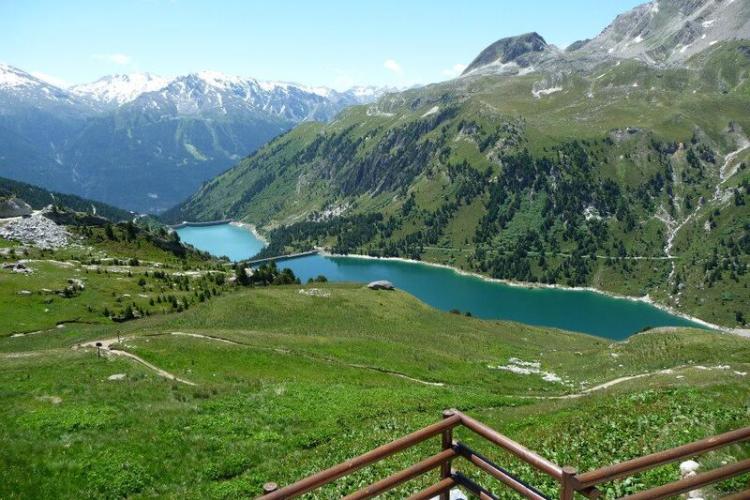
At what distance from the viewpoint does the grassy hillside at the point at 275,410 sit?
64.5 ft

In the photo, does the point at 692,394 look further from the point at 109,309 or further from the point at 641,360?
the point at 109,309

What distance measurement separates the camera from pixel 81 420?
2527 centimetres

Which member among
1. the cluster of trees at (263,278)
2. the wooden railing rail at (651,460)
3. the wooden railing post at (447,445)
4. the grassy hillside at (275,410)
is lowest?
the cluster of trees at (263,278)

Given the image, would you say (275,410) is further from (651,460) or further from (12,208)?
(12,208)

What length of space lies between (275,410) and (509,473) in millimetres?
22727

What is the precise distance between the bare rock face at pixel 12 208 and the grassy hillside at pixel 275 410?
458 ft

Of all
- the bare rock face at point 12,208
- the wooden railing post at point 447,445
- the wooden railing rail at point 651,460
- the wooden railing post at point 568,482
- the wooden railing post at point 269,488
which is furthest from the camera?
the bare rock face at point 12,208

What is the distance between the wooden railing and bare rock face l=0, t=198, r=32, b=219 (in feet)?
705

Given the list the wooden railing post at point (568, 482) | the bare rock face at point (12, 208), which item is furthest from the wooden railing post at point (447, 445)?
the bare rock face at point (12, 208)

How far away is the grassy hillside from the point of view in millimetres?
19656

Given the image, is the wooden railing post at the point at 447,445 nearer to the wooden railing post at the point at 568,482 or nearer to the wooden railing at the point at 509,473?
the wooden railing at the point at 509,473

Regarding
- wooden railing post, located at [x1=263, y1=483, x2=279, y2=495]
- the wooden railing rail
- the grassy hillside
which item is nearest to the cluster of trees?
the grassy hillside

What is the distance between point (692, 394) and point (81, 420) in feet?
98.8

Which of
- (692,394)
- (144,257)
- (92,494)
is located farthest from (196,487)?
(144,257)
